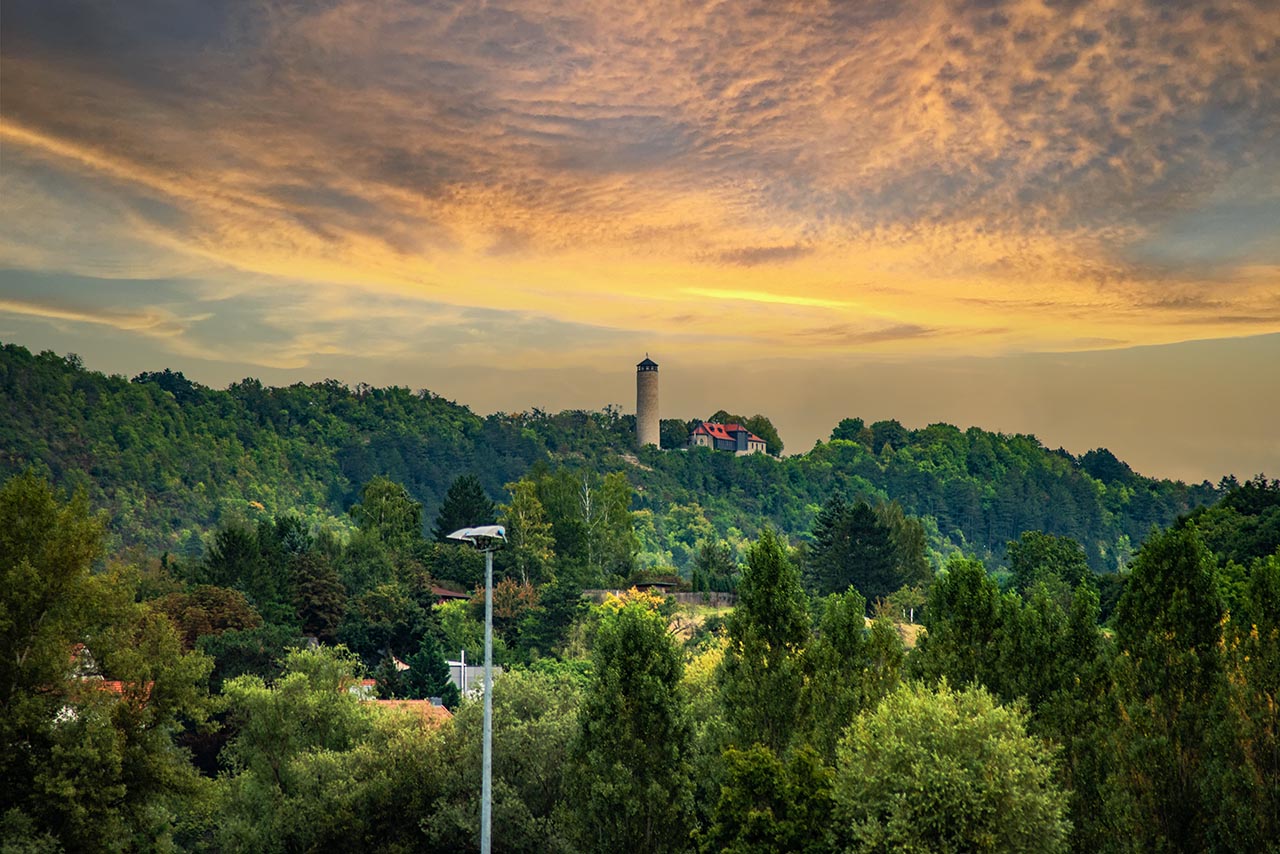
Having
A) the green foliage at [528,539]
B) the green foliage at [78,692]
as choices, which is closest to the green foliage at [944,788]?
the green foliage at [78,692]

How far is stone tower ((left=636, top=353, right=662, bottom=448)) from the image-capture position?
195875mm

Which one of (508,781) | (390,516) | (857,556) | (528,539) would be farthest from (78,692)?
(857,556)

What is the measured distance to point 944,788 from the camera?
23172 millimetres

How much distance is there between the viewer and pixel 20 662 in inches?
1129

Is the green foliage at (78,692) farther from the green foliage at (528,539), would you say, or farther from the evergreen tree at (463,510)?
the evergreen tree at (463,510)

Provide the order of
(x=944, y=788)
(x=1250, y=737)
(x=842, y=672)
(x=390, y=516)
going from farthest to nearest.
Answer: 1. (x=390, y=516)
2. (x=842, y=672)
3. (x=1250, y=737)
4. (x=944, y=788)

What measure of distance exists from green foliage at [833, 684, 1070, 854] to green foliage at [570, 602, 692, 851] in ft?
13.2

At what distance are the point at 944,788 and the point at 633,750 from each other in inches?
275

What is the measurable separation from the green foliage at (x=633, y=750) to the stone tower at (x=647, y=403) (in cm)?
16771

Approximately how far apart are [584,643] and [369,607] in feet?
39.1

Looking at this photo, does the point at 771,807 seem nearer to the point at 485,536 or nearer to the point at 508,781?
the point at 485,536

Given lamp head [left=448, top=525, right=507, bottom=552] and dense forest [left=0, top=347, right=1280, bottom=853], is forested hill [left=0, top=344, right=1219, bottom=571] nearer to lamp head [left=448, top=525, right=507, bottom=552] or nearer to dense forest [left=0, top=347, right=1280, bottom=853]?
dense forest [left=0, top=347, right=1280, bottom=853]

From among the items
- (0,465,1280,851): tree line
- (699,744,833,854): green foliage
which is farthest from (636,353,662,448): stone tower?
(699,744,833,854): green foliage

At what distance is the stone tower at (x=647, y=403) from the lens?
19588 cm
